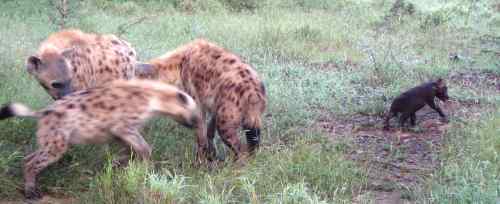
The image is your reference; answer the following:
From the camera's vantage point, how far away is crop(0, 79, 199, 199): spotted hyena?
414 centimetres

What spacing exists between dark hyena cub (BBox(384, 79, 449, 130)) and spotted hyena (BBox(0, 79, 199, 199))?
221 cm

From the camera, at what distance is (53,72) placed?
194 inches

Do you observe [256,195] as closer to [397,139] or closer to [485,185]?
[485,185]

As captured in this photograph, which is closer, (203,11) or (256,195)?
(256,195)

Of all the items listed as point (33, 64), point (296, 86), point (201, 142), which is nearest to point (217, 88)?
point (201, 142)

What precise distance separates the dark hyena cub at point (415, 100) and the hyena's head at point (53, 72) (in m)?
2.69

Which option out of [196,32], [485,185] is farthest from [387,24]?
[485,185]

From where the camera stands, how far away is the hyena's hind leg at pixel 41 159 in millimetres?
4121

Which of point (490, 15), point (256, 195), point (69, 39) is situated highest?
point (69, 39)

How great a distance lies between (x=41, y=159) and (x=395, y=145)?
277 centimetres

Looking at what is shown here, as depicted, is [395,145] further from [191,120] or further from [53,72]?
[53,72]

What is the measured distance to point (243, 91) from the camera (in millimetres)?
4945

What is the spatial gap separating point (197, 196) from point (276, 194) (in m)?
0.44

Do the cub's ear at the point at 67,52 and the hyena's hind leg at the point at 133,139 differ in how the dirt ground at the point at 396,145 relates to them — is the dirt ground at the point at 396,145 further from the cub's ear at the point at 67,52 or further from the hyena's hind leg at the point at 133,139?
the cub's ear at the point at 67,52
